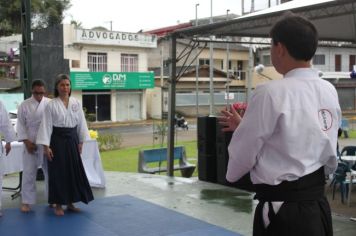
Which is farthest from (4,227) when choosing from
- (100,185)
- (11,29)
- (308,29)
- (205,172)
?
(11,29)

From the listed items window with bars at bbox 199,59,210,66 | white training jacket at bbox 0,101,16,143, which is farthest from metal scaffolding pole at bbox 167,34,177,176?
window with bars at bbox 199,59,210,66

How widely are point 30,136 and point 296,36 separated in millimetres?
4729

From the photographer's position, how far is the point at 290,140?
1.84 meters

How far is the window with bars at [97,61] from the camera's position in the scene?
3048 centimetres

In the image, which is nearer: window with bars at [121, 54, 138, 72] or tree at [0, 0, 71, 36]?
tree at [0, 0, 71, 36]

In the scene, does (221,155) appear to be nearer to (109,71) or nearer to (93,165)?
(93,165)

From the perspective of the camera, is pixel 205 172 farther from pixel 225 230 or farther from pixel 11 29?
pixel 11 29

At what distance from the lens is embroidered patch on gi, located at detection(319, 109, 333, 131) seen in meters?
1.92

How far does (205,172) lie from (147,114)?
1042 inches

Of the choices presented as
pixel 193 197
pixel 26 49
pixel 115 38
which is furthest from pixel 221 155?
pixel 115 38

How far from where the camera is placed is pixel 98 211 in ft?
19.5

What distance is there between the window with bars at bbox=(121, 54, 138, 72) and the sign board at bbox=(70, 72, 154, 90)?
804mm

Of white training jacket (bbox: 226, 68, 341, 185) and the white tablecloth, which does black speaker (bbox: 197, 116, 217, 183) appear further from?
white training jacket (bbox: 226, 68, 341, 185)

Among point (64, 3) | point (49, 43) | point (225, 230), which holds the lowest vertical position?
point (225, 230)
